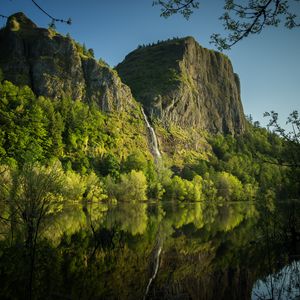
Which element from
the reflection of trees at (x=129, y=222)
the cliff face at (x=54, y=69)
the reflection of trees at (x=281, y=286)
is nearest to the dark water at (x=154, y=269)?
the reflection of trees at (x=281, y=286)

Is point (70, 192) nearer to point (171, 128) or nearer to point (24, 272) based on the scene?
point (24, 272)

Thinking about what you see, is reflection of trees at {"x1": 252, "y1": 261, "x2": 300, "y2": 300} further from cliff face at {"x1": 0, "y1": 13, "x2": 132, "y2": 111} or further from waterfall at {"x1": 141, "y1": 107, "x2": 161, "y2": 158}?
waterfall at {"x1": 141, "y1": 107, "x2": 161, "y2": 158}

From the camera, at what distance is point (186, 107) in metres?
184

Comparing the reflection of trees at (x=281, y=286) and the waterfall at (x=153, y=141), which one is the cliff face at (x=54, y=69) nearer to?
the waterfall at (x=153, y=141)

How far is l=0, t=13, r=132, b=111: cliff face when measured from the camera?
120 meters

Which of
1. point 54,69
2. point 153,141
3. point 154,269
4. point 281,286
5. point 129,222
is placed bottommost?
point 281,286

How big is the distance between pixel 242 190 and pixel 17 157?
8027 centimetres

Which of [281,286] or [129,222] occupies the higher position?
[129,222]

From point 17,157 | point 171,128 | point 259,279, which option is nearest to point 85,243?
point 259,279

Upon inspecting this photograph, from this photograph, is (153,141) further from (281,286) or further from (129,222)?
(281,286)

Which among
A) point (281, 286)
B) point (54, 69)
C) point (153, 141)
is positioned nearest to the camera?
point (281, 286)

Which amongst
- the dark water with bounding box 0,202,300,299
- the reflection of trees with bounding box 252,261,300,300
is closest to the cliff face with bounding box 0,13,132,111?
the dark water with bounding box 0,202,300,299

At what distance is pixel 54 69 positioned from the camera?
123 meters

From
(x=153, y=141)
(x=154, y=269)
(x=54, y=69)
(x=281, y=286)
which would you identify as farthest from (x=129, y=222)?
(x=54, y=69)
